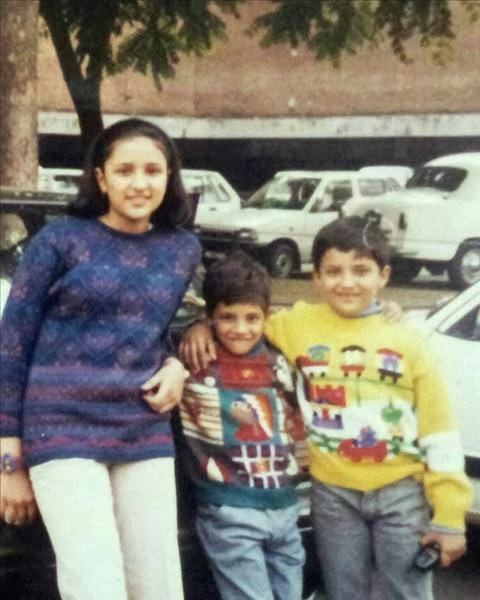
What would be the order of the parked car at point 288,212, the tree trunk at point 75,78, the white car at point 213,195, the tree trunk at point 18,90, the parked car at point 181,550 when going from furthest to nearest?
the tree trunk at point 18,90, the tree trunk at point 75,78, the white car at point 213,195, the parked car at point 288,212, the parked car at point 181,550

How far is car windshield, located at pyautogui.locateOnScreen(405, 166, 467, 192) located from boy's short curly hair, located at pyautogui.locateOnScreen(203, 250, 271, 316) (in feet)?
7.21

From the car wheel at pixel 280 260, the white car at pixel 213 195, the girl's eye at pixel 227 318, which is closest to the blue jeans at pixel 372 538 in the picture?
the girl's eye at pixel 227 318

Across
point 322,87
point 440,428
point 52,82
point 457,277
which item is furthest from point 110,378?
point 52,82

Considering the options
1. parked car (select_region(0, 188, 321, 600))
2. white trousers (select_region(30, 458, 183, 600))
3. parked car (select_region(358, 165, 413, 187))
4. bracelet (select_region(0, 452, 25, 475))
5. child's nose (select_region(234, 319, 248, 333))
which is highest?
parked car (select_region(358, 165, 413, 187))

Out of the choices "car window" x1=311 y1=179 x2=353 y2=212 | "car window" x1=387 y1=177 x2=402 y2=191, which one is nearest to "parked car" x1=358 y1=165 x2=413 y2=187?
"car window" x1=387 y1=177 x2=402 y2=191

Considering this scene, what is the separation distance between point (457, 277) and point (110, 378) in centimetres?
278

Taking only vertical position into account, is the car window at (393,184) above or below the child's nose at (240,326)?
above

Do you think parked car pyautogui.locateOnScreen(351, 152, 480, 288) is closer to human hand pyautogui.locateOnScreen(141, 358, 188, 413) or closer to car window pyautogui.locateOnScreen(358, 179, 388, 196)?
car window pyautogui.locateOnScreen(358, 179, 388, 196)

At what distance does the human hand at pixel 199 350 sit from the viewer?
2.74 metres

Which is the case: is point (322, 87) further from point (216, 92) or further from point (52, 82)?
point (52, 82)

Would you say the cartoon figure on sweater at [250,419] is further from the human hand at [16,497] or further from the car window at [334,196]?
the car window at [334,196]

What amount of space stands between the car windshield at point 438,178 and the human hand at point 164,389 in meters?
2.51

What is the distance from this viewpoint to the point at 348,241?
2713 millimetres

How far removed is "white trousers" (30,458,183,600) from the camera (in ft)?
7.86
